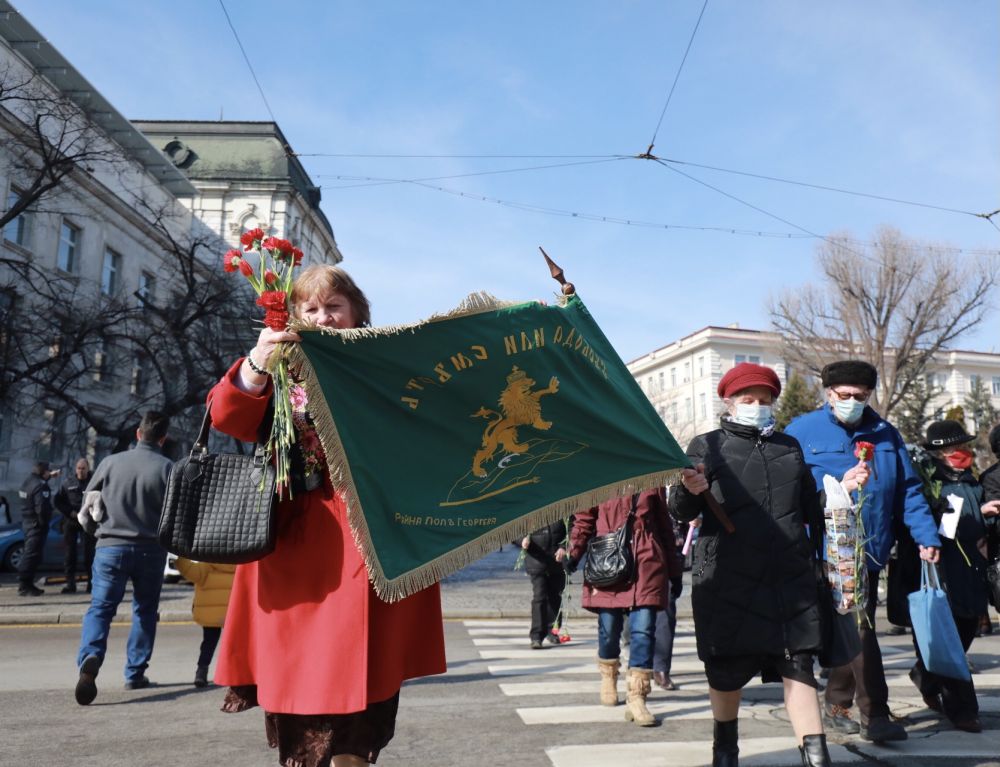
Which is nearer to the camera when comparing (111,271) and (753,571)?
(753,571)

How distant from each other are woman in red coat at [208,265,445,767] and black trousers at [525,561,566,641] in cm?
646

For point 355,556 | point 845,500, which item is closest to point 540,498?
point 355,556

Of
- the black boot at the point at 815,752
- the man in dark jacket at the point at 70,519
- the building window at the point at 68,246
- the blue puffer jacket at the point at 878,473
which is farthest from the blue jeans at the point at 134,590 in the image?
the building window at the point at 68,246

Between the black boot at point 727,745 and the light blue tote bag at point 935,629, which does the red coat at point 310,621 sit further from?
the light blue tote bag at point 935,629

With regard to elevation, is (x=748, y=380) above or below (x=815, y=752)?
above

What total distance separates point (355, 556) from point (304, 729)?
59 centimetres

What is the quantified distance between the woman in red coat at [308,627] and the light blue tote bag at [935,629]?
3.60 m

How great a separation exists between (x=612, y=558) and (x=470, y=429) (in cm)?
314

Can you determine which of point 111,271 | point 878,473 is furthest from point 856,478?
point 111,271

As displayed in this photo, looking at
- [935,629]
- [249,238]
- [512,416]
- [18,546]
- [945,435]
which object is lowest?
[935,629]

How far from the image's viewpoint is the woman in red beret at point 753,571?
4062mm

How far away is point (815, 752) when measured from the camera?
12.6ft

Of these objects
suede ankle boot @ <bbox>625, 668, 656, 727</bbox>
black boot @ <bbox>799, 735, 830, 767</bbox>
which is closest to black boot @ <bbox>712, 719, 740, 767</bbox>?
black boot @ <bbox>799, 735, 830, 767</bbox>

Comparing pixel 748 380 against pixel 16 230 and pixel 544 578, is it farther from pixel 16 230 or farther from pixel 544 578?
pixel 16 230
